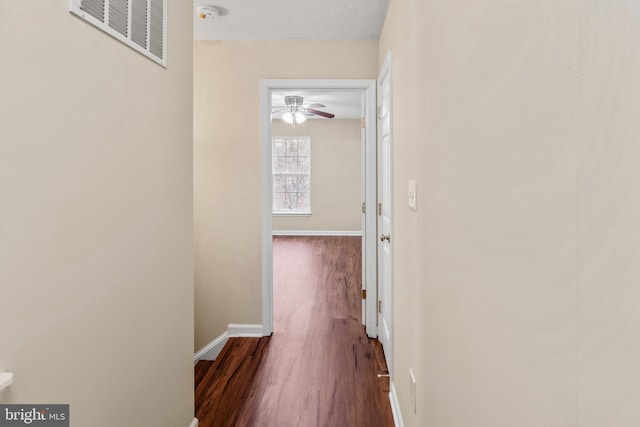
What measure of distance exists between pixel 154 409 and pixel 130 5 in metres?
1.45

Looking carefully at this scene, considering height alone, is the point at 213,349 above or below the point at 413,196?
below

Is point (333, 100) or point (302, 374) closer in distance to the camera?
point (302, 374)

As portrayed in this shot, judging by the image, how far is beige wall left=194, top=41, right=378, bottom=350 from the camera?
3088 mm

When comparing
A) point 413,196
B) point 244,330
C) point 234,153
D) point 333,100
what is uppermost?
Result: point 333,100

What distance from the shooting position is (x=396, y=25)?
2096 mm

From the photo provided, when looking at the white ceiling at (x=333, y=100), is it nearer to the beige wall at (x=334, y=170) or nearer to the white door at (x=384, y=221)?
the beige wall at (x=334, y=170)

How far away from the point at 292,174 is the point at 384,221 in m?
5.71

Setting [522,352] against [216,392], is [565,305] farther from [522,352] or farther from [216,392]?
[216,392]

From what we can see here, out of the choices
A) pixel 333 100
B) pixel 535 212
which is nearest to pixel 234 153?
pixel 535 212

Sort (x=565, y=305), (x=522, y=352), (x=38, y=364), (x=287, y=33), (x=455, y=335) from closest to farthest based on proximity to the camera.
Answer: (x=565, y=305) → (x=522, y=352) → (x=38, y=364) → (x=455, y=335) → (x=287, y=33)

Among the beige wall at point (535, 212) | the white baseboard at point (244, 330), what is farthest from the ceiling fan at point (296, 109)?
the beige wall at point (535, 212)

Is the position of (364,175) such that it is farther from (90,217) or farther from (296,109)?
(296,109)

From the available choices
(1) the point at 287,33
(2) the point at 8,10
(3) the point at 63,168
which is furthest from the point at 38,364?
(1) the point at 287,33

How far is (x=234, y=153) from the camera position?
3133mm
